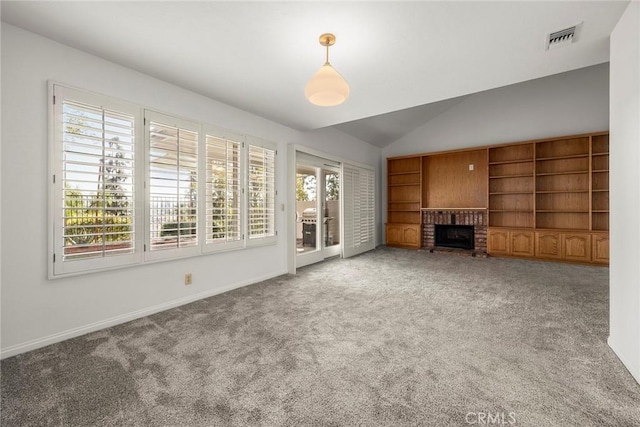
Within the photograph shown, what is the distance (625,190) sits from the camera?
1.85m

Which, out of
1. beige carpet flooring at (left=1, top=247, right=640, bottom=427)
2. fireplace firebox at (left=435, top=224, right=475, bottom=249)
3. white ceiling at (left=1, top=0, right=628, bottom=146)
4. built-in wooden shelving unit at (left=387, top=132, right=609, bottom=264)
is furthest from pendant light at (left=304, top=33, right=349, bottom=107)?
fireplace firebox at (left=435, top=224, right=475, bottom=249)

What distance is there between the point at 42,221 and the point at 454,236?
7.03 m

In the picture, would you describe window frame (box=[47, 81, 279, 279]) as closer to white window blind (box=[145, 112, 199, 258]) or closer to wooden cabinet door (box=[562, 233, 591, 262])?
white window blind (box=[145, 112, 199, 258])

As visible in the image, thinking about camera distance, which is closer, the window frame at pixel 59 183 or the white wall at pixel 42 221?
the white wall at pixel 42 221

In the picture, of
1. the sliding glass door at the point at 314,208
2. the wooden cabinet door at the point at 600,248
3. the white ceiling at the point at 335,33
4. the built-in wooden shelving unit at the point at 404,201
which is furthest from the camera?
the built-in wooden shelving unit at the point at 404,201

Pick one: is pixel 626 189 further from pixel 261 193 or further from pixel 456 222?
pixel 456 222

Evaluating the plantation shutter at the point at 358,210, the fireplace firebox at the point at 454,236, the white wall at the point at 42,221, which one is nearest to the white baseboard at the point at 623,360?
the white wall at the point at 42,221

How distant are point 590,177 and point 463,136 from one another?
2461mm

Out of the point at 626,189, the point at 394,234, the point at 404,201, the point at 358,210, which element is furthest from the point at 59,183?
the point at 404,201

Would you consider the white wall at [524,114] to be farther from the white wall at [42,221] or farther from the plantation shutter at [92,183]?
the plantation shutter at [92,183]

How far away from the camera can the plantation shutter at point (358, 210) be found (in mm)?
5824

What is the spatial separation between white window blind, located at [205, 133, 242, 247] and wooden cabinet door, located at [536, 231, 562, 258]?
5619 mm

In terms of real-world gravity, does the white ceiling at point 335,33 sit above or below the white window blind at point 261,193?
above

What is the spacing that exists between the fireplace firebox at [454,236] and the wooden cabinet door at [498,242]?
1.59ft
